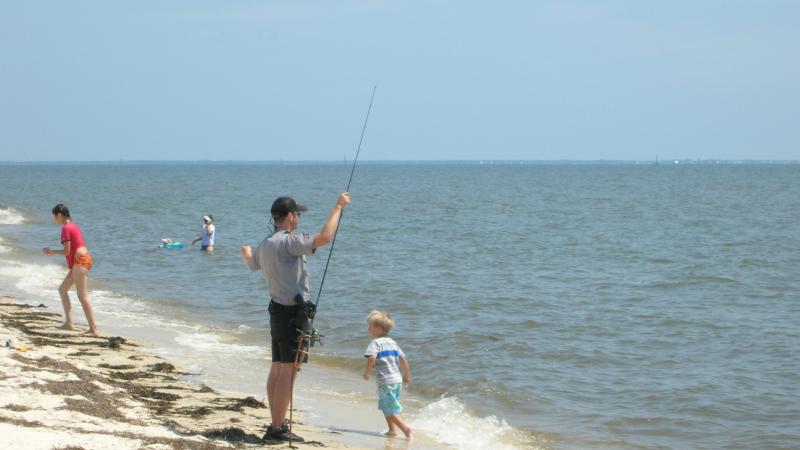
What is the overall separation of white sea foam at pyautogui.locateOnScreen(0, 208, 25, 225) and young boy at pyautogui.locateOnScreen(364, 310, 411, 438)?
3118 centimetres

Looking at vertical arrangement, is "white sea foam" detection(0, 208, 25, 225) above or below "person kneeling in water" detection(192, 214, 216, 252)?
below

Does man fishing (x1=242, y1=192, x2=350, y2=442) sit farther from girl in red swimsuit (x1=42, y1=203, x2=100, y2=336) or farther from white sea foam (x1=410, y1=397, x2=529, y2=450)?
girl in red swimsuit (x1=42, y1=203, x2=100, y2=336)

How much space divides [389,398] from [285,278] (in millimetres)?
1780

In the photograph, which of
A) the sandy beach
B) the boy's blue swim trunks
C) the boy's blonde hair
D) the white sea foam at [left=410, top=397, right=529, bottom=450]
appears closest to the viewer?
the sandy beach

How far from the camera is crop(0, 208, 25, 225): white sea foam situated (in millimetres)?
36256

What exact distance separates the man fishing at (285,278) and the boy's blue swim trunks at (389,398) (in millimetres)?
1224

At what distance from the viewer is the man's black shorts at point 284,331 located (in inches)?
261

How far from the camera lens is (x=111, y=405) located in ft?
23.9

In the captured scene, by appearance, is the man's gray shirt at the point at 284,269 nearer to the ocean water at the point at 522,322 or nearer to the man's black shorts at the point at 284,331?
the man's black shorts at the point at 284,331

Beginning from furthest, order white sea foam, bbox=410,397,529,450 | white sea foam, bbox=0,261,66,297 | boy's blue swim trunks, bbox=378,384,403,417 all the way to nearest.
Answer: white sea foam, bbox=0,261,66,297 < white sea foam, bbox=410,397,529,450 < boy's blue swim trunks, bbox=378,384,403,417

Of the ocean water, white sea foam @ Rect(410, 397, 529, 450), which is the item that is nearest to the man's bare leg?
the ocean water

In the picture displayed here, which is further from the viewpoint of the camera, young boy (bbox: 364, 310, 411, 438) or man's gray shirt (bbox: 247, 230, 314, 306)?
young boy (bbox: 364, 310, 411, 438)

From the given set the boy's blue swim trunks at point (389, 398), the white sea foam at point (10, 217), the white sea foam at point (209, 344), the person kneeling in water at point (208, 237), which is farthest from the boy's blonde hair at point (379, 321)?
the white sea foam at point (10, 217)

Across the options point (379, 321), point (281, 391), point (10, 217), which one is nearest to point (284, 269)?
point (281, 391)
